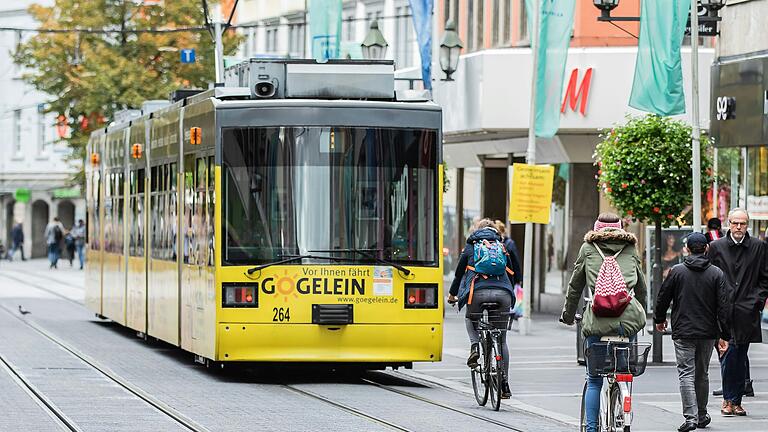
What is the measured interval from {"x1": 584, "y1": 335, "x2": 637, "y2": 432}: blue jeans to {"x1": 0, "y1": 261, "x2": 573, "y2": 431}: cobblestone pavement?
1.98 metres

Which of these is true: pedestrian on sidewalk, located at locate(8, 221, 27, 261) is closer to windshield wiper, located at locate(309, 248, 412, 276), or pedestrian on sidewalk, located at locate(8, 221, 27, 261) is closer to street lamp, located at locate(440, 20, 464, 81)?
street lamp, located at locate(440, 20, 464, 81)

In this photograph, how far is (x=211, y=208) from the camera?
18953mm

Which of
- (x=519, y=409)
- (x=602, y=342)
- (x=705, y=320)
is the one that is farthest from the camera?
(x=519, y=409)

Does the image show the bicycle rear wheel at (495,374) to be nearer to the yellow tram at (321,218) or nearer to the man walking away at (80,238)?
the yellow tram at (321,218)

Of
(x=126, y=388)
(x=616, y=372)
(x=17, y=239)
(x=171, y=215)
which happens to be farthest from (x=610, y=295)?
(x=17, y=239)

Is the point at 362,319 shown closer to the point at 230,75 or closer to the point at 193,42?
the point at 230,75

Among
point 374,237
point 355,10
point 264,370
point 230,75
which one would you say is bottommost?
point 264,370

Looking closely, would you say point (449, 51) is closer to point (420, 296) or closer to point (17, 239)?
point (420, 296)

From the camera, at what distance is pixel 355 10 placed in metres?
52.1

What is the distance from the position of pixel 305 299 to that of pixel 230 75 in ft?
10.1

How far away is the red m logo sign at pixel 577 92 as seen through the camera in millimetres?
32719

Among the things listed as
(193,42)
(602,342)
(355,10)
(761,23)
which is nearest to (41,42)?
(193,42)

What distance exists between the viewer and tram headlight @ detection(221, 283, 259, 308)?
1845cm

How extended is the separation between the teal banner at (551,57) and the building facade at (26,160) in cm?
5443
